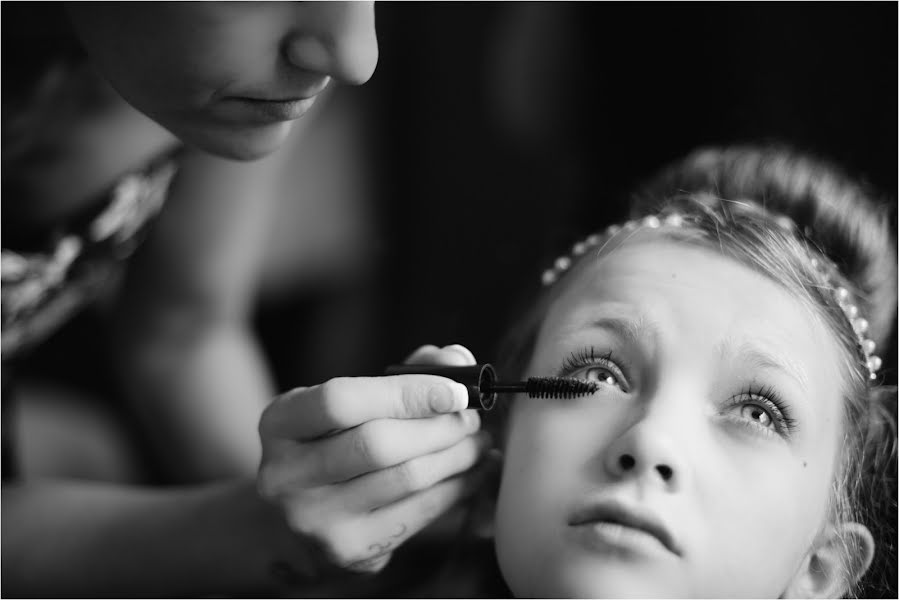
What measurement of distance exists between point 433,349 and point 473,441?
0.09 meters

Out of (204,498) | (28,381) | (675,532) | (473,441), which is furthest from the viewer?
(28,381)

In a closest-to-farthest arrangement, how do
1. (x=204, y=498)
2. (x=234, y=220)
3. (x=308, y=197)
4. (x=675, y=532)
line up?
(x=675, y=532), (x=204, y=498), (x=234, y=220), (x=308, y=197)

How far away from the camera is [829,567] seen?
2.66 feet

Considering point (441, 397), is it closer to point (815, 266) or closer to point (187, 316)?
point (815, 266)

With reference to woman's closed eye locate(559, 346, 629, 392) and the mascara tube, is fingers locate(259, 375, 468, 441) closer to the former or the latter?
the mascara tube

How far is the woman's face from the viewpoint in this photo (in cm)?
63

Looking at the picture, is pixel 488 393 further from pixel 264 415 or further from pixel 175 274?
pixel 175 274

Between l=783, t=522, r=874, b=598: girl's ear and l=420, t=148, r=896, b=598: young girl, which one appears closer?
l=420, t=148, r=896, b=598: young girl

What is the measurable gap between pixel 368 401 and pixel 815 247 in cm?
47

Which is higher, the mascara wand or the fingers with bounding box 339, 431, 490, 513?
the mascara wand

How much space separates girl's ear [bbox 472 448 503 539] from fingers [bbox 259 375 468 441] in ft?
0.45

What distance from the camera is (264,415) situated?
77cm

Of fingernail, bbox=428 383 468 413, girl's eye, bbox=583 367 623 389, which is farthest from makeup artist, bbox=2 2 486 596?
girl's eye, bbox=583 367 623 389

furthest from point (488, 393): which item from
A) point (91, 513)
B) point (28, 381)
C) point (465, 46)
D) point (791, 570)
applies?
point (465, 46)
